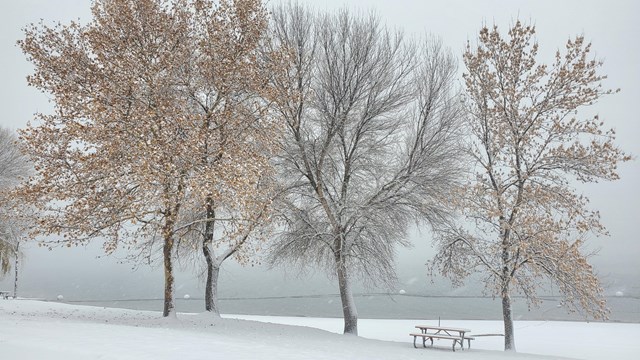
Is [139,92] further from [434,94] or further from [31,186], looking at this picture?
[434,94]

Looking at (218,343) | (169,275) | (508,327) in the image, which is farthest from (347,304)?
(218,343)

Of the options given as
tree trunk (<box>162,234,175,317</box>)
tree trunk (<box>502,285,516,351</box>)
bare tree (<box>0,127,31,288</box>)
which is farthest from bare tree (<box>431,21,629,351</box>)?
bare tree (<box>0,127,31,288</box>)

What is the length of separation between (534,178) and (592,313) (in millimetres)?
5330

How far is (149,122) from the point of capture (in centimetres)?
1692

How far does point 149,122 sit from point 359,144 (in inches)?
398

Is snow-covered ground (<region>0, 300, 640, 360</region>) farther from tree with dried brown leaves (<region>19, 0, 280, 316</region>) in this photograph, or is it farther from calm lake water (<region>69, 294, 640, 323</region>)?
calm lake water (<region>69, 294, 640, 323</region>)

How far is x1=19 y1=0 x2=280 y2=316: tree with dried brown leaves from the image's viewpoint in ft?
57.1

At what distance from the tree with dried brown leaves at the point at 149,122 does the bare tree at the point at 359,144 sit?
2.44 metres

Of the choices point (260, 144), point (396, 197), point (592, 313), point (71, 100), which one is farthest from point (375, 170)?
point (71, 100)

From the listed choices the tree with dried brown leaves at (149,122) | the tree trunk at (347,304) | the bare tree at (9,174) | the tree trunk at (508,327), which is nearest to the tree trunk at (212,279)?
the tree with dried brown leaves at (149,122)

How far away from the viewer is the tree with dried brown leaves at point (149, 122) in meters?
17.4

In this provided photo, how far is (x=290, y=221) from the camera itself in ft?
76.7

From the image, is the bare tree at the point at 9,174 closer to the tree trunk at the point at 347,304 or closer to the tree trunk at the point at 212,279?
the tree trunk at the point at 212,279

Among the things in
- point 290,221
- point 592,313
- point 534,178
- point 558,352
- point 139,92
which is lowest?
point 558,352
